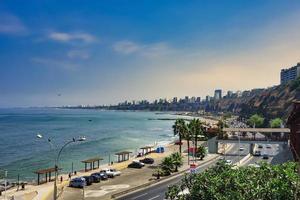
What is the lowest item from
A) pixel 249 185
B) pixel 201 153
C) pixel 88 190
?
pixel 88 190

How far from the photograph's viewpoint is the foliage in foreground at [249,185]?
22375mm

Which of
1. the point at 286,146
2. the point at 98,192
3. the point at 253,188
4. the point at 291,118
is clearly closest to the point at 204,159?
the point at 286,146

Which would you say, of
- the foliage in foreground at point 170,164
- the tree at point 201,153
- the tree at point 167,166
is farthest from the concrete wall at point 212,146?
the tree at point 167,166

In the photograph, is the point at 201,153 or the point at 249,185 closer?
the point at 249,185

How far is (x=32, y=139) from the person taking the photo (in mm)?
154625

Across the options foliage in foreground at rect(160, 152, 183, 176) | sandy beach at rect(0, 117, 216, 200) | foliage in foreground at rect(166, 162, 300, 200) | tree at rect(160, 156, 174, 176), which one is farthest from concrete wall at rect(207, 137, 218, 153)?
foliage in foreground at rect(166, 162, 300, 200)

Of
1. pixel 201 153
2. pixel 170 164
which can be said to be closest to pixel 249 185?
pixel 170 164

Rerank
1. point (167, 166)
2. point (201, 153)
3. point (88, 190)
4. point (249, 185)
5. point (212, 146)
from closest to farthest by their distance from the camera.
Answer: point (249, 185) → point (88, 190) → point (167, 166) → point (201, 153) → point (212, 146)

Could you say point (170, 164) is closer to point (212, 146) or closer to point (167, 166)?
point (167, 166)

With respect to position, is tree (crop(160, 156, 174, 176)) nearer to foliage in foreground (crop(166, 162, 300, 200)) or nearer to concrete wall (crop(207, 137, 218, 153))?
concrete wall (crop(207, 137, 218, 153))

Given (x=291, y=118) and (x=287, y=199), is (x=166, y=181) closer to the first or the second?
(x=291, y=118)

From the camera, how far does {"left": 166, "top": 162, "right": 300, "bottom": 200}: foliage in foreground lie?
22.4m

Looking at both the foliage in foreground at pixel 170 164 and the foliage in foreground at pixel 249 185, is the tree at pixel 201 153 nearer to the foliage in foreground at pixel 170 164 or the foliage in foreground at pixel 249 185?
the foliage in foreground at pixel 170 164

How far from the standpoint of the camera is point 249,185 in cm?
2361
